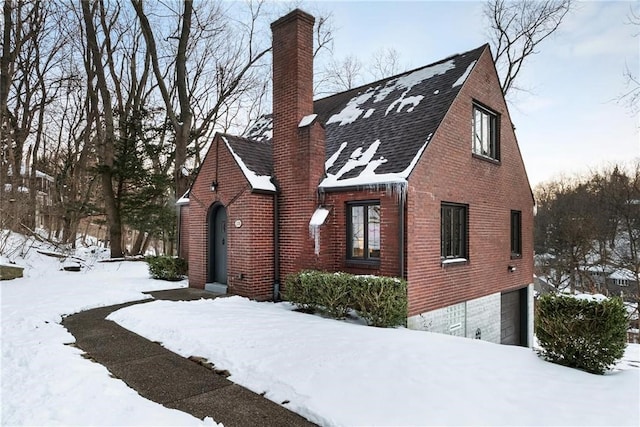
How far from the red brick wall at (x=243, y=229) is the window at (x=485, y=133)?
19.0 ft

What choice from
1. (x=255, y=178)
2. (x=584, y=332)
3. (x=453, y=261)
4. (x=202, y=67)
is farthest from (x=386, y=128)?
(x=202, y=67)

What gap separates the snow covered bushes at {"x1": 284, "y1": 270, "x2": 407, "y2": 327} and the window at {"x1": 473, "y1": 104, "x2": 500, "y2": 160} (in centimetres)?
518

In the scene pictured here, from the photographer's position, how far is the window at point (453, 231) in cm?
852

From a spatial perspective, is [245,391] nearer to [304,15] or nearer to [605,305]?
[605,305]

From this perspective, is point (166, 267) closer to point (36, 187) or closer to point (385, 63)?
point (36, 187)

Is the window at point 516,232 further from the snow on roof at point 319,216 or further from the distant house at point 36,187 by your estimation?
the distant house at point 36,187

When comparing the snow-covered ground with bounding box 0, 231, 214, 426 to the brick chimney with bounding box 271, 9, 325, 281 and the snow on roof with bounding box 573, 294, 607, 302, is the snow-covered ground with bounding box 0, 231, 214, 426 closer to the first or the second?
the brick chimney with bounding box 271, 9, 325, 281

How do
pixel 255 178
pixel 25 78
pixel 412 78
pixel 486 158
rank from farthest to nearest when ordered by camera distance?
pixel 25 78 < pixel 412 78 < pixel 486 158 < pixel 255 178

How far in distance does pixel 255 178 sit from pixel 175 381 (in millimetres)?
5351

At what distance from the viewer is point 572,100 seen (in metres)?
13.4

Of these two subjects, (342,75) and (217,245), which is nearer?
(217,245)

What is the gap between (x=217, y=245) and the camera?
9.78 metres

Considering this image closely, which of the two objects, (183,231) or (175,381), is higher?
(183,231)

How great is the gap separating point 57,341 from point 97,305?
107 inches
